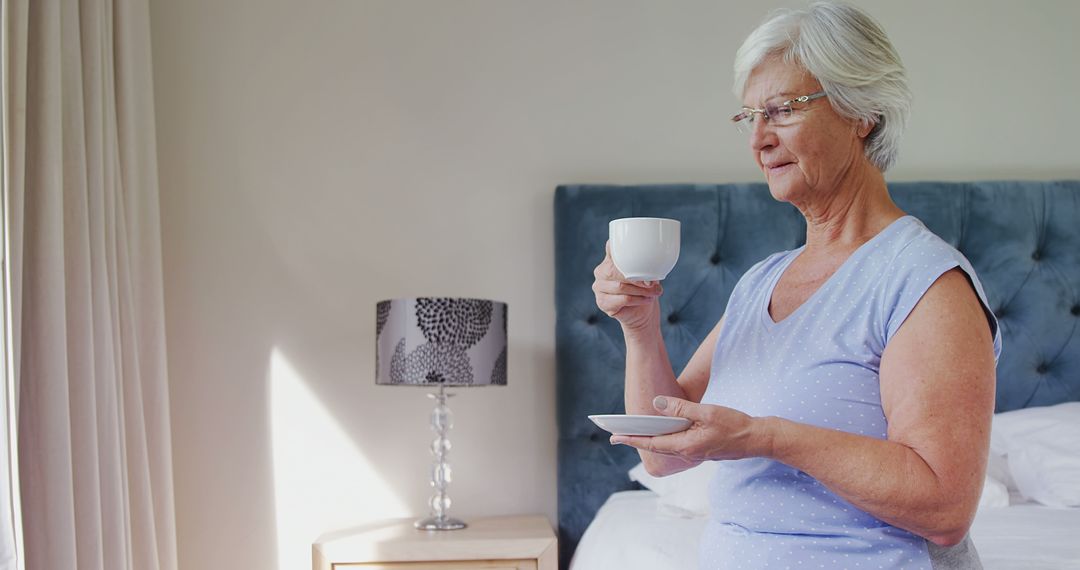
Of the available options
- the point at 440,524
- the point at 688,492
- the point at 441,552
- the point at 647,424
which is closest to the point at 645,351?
the point at 647,424

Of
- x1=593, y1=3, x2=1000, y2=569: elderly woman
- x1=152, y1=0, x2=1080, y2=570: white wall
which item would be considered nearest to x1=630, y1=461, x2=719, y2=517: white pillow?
x1=152, y1=0, x2=1080, y2=570: white wall

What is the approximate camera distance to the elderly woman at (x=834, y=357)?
98 cm

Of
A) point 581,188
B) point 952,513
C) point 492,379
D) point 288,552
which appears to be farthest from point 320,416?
point 952,513

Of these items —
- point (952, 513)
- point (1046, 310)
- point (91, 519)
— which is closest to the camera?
point (952, 513)

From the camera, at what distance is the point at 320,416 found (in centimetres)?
286

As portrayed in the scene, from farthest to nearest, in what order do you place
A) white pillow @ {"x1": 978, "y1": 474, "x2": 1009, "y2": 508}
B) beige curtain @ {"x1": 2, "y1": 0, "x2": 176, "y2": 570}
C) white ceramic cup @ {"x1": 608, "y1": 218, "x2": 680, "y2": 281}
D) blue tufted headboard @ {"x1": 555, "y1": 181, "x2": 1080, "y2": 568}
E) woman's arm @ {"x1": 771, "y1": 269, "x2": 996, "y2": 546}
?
blue tufted headboard @ {"x1": 555, "y1": 181, "x2": 1080, "y2": 568} < white pillow @ {"x1": 978, "y1": 474, "x2": 1009, "y2": 508} < beige curtain @ {"x1": 2, "y1": 0, "x2": 176, "y2": 570} < white ceramic cup @ {"x1": 608, "y1": 218, "x2": 680, "y2": 281} < woman's arm @ {"x1": 771, "y1": 269, "x2": 996, "y2": 546}

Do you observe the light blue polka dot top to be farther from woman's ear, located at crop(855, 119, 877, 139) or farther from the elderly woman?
woman's ear, located at crop(855, 119, 877, 139)

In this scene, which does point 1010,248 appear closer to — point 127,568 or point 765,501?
point 765,501

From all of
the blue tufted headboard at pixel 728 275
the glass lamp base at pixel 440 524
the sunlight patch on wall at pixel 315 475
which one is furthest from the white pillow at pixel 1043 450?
the sunlight patch on wall at pixel 315 475

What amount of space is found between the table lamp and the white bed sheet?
0.47 metres

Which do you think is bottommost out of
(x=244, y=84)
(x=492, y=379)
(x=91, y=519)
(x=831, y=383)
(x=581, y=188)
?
(x=91, y=519)

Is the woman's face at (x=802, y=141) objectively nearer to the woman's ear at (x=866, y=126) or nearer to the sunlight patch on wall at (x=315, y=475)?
the woman's ear at (x=866, y=126)

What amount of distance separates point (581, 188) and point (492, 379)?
62cm

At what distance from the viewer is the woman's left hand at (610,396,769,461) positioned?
0.99 metres
